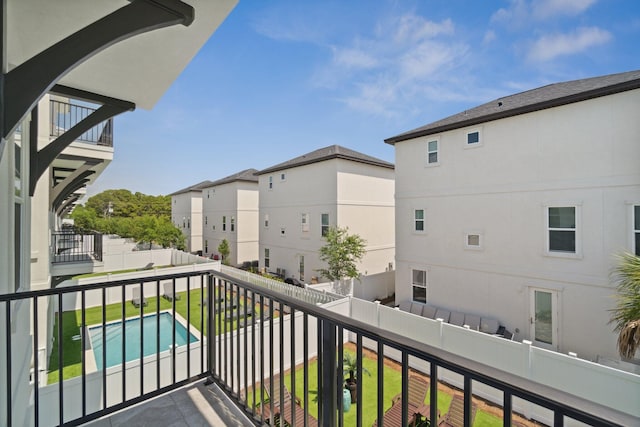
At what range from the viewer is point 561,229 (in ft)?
22.9

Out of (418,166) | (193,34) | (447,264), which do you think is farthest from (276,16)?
(447,264)

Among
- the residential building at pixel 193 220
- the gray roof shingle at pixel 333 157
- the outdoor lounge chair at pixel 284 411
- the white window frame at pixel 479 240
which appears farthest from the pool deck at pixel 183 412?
the residential building at pixel 193 220

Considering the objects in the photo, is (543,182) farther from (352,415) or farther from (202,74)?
(202,74)

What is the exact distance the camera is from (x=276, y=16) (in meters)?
4.68

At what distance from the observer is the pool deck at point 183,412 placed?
202 centimetres

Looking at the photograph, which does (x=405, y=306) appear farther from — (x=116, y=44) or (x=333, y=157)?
(x=116, y=44)

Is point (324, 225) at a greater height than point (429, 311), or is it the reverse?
point (324, 225)

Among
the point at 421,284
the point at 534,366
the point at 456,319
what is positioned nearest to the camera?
the point at 534,366

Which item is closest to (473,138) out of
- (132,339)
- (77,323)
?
(132,339)

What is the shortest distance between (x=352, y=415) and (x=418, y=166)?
7424mm

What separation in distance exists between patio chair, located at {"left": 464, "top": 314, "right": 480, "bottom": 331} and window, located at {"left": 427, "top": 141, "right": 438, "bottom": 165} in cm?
469

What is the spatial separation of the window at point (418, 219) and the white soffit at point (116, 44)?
8371mm

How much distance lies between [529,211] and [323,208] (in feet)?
25.6

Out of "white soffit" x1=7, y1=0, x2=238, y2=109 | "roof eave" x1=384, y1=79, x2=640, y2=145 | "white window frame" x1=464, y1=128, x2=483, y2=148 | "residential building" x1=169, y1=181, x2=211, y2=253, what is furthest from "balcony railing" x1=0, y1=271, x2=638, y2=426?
"residential building" x1=169, y1=181, x2=211, y2=253
